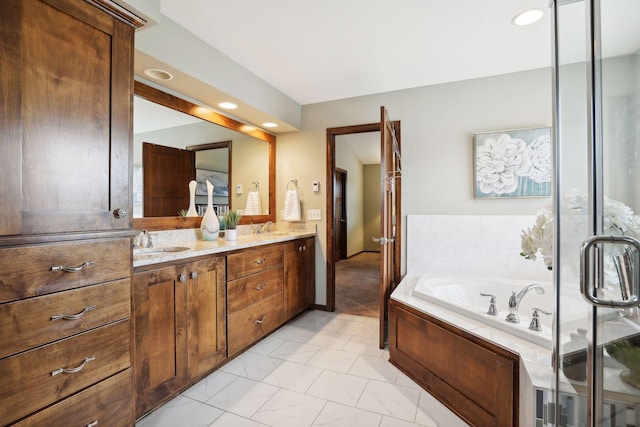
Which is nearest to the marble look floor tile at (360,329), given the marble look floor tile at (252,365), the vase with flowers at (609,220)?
the marble look floor tile at (252,365)

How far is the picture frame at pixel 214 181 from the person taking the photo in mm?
2615

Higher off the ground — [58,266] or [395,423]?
[58,266]

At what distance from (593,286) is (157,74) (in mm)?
2493

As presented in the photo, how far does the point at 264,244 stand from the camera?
2531 millimetres

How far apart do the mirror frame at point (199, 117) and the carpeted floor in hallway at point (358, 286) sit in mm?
1413

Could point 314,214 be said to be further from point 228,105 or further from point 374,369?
point 374,369

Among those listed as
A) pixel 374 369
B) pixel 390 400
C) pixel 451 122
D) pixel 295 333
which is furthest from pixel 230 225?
pixel 451 122

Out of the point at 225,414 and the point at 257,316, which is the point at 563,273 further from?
the point at 257,316

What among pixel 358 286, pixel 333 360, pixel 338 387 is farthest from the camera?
pixel 358 286

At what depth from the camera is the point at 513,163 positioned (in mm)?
2684

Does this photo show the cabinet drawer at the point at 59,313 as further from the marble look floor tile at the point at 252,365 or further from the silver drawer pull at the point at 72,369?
the marble look floor tile at the point at 252,365

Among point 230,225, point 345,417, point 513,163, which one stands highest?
point 513,163

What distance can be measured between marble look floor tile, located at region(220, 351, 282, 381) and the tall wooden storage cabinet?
844 millimetres

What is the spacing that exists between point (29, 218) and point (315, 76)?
7.78ft
